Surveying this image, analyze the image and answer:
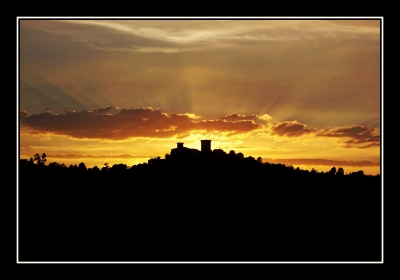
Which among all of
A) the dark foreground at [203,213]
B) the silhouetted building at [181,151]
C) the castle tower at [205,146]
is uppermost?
the castle tower at [205,146]

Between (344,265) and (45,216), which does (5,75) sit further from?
(45,216)

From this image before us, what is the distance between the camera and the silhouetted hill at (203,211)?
26500mm

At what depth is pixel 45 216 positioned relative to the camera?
2986cm

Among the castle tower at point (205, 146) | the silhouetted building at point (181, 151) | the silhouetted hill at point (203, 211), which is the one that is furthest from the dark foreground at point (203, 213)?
the castle tower at point (205, 146)

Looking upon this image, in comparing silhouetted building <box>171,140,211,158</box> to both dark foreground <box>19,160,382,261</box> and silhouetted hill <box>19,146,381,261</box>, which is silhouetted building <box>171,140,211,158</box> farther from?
dark foreground <box>19,160,382,261</box>

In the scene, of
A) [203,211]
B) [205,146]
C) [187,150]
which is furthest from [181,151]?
Result: [203,211]

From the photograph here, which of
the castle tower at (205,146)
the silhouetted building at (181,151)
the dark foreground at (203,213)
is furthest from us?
the silhouetted building at (181,151)

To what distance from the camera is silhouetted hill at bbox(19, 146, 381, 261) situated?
86.9ft

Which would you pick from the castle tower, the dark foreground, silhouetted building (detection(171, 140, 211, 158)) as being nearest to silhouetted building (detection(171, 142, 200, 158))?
silhouetted building (detection(171, 140, 211, 158))

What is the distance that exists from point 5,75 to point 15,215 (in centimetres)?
157

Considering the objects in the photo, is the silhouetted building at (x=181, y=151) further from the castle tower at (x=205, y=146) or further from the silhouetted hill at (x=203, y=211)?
the castle tower at (x=205, y=146)

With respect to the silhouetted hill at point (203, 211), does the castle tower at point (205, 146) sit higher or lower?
higher

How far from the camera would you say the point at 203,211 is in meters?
30.9

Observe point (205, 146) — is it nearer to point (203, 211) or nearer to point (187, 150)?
point (187, 150)
